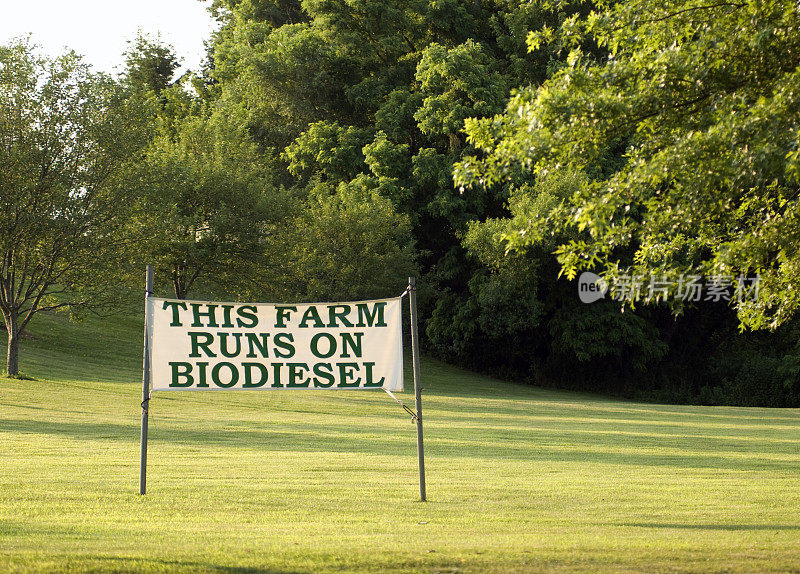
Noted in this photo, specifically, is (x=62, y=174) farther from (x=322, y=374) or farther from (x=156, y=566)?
(x=156, y=566)

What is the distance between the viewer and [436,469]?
13.9m

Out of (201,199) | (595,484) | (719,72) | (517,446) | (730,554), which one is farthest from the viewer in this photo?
(201,199)

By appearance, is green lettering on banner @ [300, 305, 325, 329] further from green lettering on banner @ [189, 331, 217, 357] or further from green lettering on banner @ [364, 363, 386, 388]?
green lettering on banner @ [189, 331, 217, 357]

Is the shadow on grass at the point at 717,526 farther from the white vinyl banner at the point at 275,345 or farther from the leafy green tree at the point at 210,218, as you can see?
the leafy green tree at the point at 210,218

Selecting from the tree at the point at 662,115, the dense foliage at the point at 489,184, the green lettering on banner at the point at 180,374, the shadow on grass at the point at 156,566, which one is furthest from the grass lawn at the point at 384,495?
the tree at the point at 662,115

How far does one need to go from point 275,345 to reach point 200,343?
0.81 meters

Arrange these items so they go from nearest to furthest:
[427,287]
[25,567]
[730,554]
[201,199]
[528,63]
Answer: [25,567], [730,554], [201,199], [427,287], [528,63]

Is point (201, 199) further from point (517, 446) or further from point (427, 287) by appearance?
point (517, 446)

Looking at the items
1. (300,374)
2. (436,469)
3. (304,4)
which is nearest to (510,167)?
(300,374)

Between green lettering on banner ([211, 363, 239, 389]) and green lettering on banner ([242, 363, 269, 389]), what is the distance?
10 cm

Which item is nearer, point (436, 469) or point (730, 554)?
point (730, 554)

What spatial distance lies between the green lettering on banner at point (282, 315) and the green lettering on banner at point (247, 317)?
230 millimetres

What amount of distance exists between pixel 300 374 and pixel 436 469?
469 centimetres

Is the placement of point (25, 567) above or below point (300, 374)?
below
